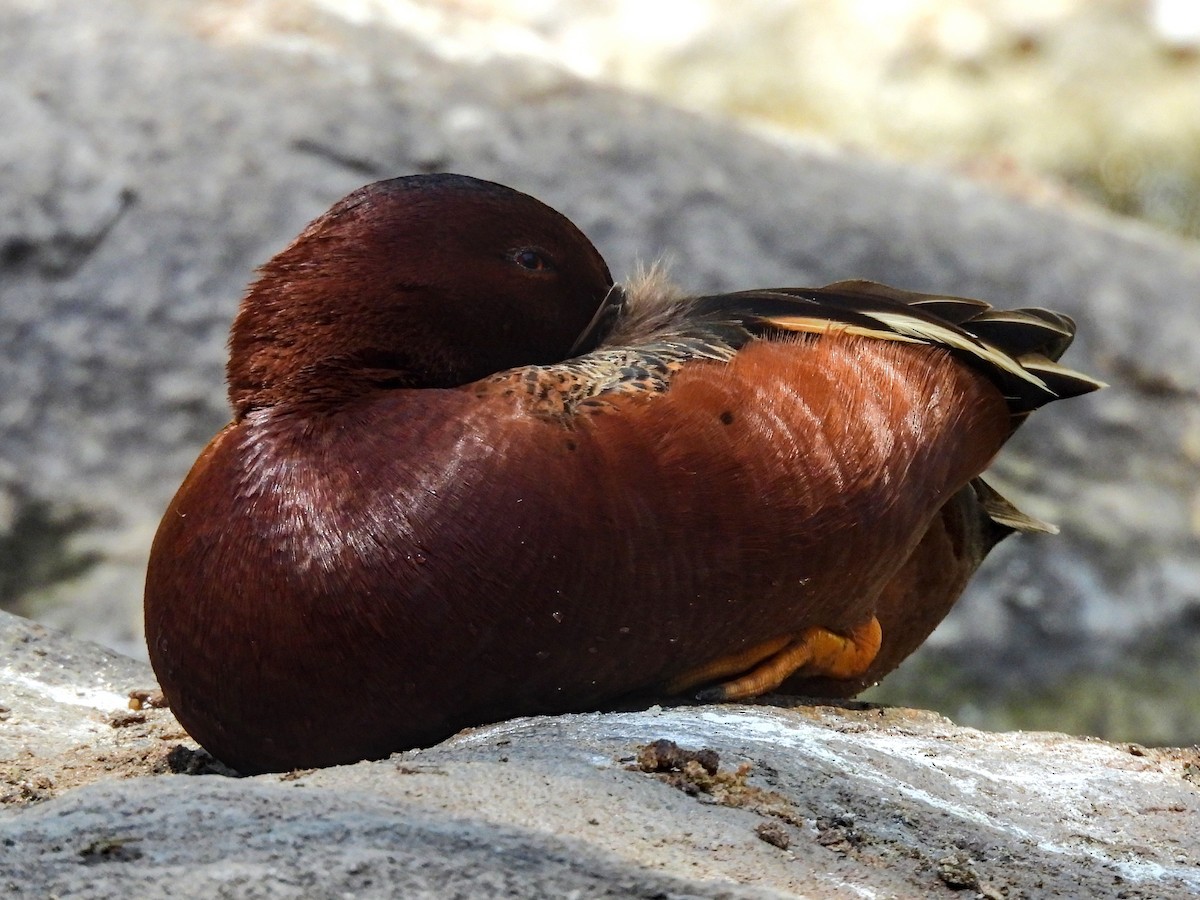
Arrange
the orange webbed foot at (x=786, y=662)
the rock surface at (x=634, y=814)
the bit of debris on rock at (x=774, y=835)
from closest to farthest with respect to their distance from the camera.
A: the rock surface at (x=634, y=814)
the bit of debris on rock at (x=774, y=835)
the orange webbed foot at (x=786, y=662)

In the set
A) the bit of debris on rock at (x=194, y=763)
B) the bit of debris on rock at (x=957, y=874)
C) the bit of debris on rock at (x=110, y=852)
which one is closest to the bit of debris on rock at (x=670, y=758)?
the bit of debris on rock at (x=957, y=874)

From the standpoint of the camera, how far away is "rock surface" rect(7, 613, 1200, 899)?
1708 mm

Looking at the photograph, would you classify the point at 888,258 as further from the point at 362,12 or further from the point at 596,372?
the point at 596,372

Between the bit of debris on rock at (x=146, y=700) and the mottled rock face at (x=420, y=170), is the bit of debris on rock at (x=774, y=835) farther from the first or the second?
the mottled rock face at (x=420, y=170)

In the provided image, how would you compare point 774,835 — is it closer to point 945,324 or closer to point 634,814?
point 634,814

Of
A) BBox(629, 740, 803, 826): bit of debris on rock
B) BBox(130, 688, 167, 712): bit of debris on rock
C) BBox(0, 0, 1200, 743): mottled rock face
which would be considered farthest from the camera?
BBox(0, 0, 1200, 743): mottled rock face

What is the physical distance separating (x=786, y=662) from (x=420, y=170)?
399cm

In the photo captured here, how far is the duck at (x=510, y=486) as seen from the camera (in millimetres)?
2402

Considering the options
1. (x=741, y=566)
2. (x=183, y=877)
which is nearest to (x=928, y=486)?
(x=741, y=566)

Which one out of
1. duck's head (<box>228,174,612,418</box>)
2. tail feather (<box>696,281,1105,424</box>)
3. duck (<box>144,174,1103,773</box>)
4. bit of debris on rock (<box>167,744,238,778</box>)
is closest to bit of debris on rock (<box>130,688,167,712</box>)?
bit of debris on rock (<box>167,744,238,778</box>)

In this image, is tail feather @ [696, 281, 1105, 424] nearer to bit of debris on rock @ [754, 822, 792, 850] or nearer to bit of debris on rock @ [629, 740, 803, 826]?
bit of debris on rock @ [629, 740, 803, 826]

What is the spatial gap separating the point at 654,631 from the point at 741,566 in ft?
0.63

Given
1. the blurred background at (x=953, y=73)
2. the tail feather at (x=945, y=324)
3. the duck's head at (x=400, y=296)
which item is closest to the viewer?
the duck's head at (x=400, y=296)

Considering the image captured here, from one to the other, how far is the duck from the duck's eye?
0.04ft
